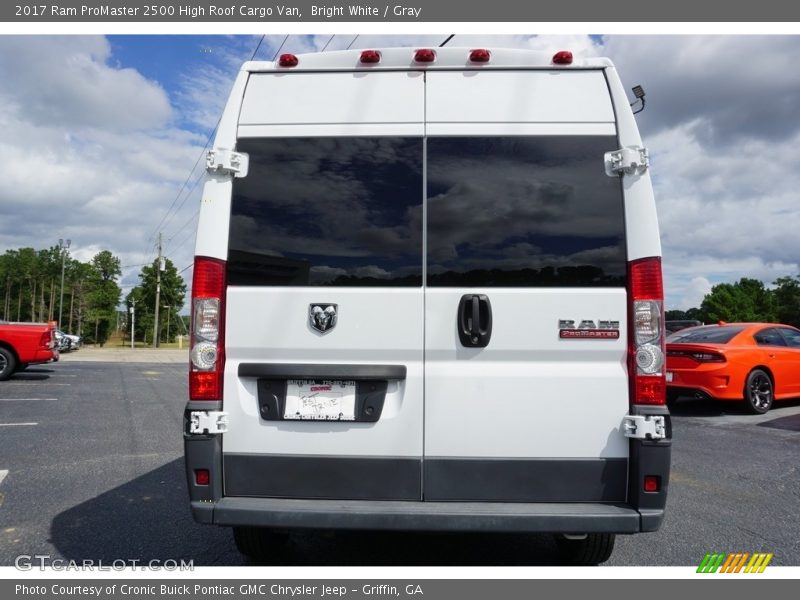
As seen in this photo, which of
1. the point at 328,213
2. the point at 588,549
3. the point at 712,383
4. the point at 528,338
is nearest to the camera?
the point at 528,338

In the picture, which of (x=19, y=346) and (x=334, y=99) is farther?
(x=19, y=346)

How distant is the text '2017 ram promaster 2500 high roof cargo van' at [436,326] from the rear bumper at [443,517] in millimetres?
15

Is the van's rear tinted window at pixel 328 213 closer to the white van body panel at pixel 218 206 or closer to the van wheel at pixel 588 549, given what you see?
the white van body panel at pixel 218 206

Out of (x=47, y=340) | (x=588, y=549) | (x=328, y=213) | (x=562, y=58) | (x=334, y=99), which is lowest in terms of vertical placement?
(x=588, y=549)

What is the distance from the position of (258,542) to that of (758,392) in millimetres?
8500

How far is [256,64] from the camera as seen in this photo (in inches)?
124

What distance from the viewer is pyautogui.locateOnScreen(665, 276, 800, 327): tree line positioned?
101 m

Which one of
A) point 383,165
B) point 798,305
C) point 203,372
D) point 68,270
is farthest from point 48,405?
point 798,305

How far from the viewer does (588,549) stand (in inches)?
133

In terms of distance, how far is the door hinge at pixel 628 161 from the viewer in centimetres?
288

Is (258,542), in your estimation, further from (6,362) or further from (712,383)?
(6,362)

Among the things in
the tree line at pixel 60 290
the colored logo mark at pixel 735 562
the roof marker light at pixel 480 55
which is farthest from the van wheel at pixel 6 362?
→ the tree line at pixel 60 290

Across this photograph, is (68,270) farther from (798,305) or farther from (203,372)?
(798,305)

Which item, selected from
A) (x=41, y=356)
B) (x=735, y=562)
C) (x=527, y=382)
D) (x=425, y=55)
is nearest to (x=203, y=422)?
(x=527, y=382)
